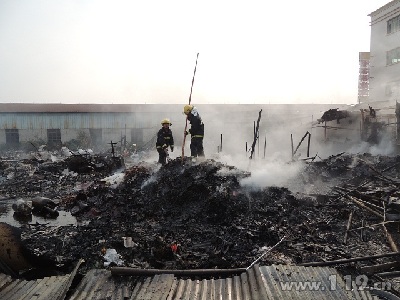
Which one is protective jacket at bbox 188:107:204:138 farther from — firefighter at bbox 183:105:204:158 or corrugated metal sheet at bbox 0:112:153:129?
corrugated metal sheet at bbox 0:112:153:129

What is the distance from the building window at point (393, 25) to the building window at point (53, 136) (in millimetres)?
32543

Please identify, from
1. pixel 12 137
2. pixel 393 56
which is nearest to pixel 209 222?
pixel 393 56

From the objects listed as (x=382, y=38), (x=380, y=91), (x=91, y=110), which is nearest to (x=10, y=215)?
(x=91, y=110)

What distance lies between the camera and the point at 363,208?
7.55 m

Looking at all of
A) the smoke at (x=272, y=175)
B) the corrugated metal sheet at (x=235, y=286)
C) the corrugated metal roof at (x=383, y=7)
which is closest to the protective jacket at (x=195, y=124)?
the smoke at (x=272, y=175)

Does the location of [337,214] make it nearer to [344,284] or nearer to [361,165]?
[344,284]

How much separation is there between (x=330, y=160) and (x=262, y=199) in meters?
6.67

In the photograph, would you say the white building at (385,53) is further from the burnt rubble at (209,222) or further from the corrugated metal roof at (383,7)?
the burnt rubble at (209,222)

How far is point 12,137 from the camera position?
29.2 meters

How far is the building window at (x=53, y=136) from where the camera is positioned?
29.7 metres

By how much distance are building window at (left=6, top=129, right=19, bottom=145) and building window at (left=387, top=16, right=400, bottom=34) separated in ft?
119

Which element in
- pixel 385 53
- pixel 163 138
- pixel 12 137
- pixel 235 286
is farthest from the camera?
pixel 12 137

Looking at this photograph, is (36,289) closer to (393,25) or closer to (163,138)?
(163,138)

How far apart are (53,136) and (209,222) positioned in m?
27.3
